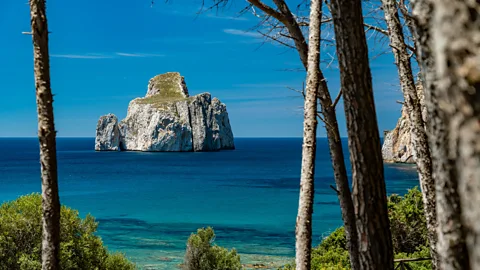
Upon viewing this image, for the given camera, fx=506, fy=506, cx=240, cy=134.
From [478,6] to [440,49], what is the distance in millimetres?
124

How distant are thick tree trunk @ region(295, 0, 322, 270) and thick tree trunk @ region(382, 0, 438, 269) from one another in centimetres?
110

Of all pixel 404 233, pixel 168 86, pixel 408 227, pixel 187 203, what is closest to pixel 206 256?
pixel 404 233

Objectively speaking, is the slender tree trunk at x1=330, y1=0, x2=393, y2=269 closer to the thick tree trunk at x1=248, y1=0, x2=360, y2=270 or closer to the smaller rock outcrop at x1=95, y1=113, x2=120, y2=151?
the thick tree trunk at x1=248, y1=0, x2=360, y2=270

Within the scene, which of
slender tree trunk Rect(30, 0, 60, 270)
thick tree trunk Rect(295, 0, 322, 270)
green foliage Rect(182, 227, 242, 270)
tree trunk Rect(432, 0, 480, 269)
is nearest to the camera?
tree trunk Rect(432, 0, 480, 269)

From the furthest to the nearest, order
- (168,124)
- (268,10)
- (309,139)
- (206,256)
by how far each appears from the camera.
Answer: (168,124) < (206,256) < (268,10) < (309,139)

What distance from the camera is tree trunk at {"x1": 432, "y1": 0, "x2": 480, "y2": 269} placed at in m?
1.12

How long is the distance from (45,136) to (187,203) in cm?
4430

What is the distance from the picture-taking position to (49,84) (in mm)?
4840

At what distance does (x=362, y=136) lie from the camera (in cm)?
267

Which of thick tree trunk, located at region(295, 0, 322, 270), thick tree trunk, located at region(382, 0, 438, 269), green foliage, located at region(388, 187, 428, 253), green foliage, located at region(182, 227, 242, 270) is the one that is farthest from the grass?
thick tree trunk, located at region(295, 0, 322, 270)

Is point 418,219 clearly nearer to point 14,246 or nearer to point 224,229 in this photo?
point 14,246

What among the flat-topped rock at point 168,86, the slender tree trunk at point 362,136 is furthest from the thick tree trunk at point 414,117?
the flat-topped rock at point 168,86

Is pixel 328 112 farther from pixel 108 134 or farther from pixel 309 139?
pixel 108 134

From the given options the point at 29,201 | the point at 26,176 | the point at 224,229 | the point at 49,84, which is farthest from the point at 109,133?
the point at 49,84
